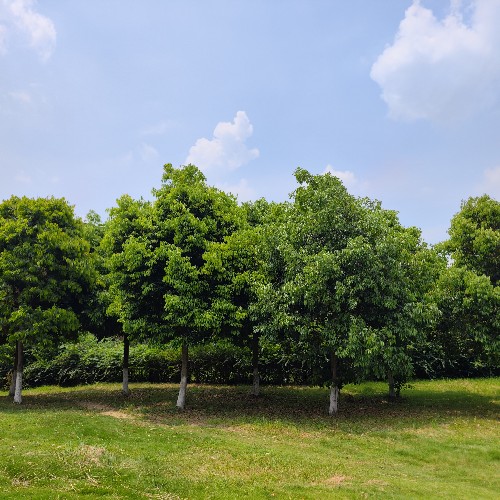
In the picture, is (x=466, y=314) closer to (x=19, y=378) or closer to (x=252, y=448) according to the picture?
(x=252, y=448)

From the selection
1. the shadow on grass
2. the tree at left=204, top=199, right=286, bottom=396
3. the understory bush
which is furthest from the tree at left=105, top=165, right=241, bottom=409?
the understory bush

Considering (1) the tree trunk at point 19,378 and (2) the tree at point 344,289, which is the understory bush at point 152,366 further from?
(2) the tree at point 344,289

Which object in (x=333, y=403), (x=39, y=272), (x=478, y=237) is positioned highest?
(x=478, y=237)

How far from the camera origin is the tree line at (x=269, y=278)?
881 inches

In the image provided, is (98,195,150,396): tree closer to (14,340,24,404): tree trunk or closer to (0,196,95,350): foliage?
(0,196,95,350): foliage

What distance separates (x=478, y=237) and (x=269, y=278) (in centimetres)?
1248

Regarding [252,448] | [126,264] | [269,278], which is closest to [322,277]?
[269,278]

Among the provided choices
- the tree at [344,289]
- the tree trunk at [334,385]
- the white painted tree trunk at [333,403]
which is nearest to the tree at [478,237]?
the tree at [344,289]

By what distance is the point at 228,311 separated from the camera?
24531mm

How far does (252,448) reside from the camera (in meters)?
17.6

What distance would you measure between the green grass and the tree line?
8.56ft

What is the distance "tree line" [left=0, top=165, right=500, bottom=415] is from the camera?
2238 cm

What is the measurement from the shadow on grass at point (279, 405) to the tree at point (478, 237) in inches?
323

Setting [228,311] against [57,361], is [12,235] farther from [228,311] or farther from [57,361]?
[57,361]
